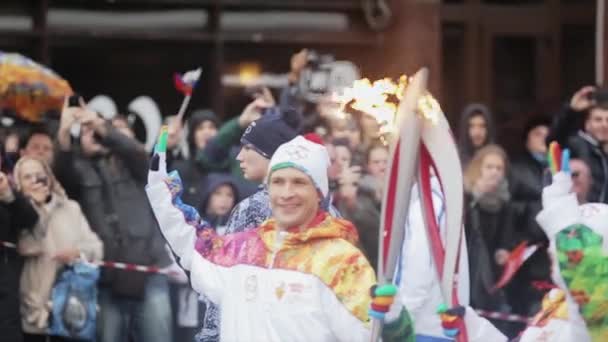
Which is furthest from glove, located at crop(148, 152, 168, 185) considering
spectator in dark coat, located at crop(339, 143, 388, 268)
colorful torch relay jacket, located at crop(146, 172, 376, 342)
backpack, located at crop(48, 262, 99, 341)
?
spectator in dark coat, located at crop(339, 143, 388, 268)

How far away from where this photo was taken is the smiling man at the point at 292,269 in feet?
20.8

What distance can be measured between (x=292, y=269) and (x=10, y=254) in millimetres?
3142

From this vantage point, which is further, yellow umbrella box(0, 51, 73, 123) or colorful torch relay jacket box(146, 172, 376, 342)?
yellow umbrella box(0, 51, 73, 123)

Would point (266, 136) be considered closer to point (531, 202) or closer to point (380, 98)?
point (380, 98)

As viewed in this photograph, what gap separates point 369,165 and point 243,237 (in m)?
3.97

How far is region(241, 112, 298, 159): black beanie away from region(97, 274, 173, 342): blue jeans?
8.33ft

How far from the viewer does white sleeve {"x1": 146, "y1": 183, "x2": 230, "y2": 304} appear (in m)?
6.67

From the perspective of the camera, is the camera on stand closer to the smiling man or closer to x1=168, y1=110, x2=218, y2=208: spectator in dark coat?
x1=168, y1=110, x2=218, y2=208: spectator in dark coat

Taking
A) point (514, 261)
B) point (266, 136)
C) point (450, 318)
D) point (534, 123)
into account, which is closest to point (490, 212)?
point (514, 261)

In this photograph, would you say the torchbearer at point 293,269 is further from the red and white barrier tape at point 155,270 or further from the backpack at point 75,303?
the red and white barrier tape at point 155,270

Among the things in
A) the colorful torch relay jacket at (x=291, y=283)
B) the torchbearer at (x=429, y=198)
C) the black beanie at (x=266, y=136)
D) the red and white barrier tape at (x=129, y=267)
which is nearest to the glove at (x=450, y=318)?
the torchbearer at (x=429, y=198)

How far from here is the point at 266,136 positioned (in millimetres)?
7508

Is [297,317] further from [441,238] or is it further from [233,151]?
[233,151]

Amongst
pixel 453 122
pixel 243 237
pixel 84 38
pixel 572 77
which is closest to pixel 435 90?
pixel 453 122
